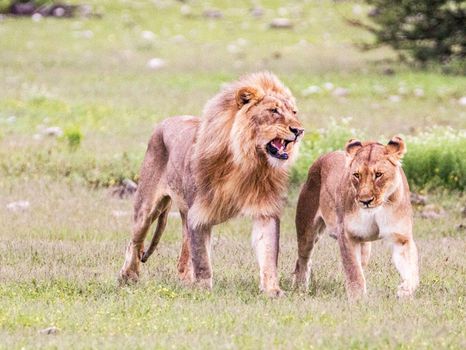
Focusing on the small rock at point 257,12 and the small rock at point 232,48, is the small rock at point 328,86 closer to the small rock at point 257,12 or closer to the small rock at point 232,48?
the small rock at point 232,48

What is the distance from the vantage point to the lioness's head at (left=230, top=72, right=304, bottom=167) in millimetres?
8109

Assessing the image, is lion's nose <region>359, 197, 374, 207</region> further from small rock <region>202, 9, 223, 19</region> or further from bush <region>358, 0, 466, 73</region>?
small rock <region>202, 9, 223, 19</region>

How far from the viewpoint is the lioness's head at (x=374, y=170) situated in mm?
7625

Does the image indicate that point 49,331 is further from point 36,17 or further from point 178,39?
point 36,17

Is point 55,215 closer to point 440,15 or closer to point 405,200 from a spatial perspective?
point 405,200

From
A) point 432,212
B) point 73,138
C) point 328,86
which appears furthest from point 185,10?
point 432,212

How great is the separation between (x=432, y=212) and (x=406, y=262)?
414cm

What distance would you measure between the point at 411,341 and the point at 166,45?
19.6 meters

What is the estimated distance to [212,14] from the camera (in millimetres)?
29312

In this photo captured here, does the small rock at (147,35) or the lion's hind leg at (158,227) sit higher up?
the lion's hind leg at (158,227)

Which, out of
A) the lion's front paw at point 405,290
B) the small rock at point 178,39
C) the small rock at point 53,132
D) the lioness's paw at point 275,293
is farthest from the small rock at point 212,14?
the lion's front paw at point 405,290

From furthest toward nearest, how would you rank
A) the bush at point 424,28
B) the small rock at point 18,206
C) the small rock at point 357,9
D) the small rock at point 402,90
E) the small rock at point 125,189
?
the small rock at point 357,9, the bush at point 424,28, the small rock at point 402,90, the small rock at point 125,189, the small rock at point 18,206

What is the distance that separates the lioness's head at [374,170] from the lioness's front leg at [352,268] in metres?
0.37

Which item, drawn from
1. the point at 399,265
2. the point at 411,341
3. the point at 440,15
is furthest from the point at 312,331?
the point at 440,15
